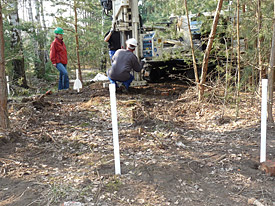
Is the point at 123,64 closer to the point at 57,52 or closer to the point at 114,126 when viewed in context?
the point at 57,52

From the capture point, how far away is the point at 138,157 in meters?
4.03

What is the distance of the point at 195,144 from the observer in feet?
14.9

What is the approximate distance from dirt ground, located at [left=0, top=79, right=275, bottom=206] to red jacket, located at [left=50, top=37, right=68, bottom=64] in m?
2.52

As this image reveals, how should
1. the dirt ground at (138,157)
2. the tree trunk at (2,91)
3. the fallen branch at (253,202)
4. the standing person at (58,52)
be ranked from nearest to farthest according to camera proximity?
the fallen branch at (253,202)
the dirt ground at (138,157)
the tree trunk at (2,91)
the standing person at (58,52)

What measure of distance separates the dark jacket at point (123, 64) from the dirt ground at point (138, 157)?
4.16ft

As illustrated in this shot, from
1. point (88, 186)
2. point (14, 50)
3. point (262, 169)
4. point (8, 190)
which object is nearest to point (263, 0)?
point (262, 169)

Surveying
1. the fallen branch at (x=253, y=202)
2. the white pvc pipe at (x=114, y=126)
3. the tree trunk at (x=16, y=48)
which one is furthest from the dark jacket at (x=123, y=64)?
the fallen branch at (x=253, y=202)

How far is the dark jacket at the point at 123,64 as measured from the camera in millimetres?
7402

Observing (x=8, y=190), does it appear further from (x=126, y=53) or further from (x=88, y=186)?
(x=126, y=53)

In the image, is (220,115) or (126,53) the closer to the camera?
(220,115)

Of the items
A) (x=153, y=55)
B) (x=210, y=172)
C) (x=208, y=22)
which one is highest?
(x=208, y=22)

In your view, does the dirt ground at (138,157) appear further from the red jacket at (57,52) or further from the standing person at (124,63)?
the red jacket at (57,52)

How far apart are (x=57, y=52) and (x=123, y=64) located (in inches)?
106

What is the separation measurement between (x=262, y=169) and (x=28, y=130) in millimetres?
3897
